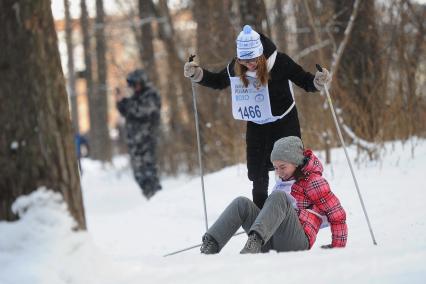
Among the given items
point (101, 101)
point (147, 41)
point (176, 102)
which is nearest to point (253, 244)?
point (176, 102)

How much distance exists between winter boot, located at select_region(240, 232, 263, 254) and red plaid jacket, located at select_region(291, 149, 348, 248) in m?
0.50

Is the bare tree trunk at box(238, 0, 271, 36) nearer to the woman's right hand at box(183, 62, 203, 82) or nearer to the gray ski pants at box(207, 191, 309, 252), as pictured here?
the woman's right hand at box(183, 62, 203, 82)

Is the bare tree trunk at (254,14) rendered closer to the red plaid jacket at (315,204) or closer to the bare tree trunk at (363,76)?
the bare tree trunk at (363,76)

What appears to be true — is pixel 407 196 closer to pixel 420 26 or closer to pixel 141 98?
pixel 420 26

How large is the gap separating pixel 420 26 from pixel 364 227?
14.7 ft

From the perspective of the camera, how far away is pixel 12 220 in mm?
3459

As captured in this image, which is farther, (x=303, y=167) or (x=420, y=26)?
(x=420, y=26)

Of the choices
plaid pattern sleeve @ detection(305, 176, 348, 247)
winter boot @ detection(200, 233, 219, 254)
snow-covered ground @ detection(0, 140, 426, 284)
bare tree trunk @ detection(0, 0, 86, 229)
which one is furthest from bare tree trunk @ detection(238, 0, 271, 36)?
bare tree trunk @ detection(0, 0, 86, 229)

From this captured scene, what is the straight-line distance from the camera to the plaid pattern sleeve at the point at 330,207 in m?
4.43

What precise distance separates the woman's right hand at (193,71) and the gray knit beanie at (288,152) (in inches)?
48.1

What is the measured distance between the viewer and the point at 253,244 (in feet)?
13.4

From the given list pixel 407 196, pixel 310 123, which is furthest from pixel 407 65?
pixel 407 196

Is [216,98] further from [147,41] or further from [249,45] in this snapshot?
[249,45]

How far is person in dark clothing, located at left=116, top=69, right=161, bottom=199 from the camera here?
10867 millimetres
